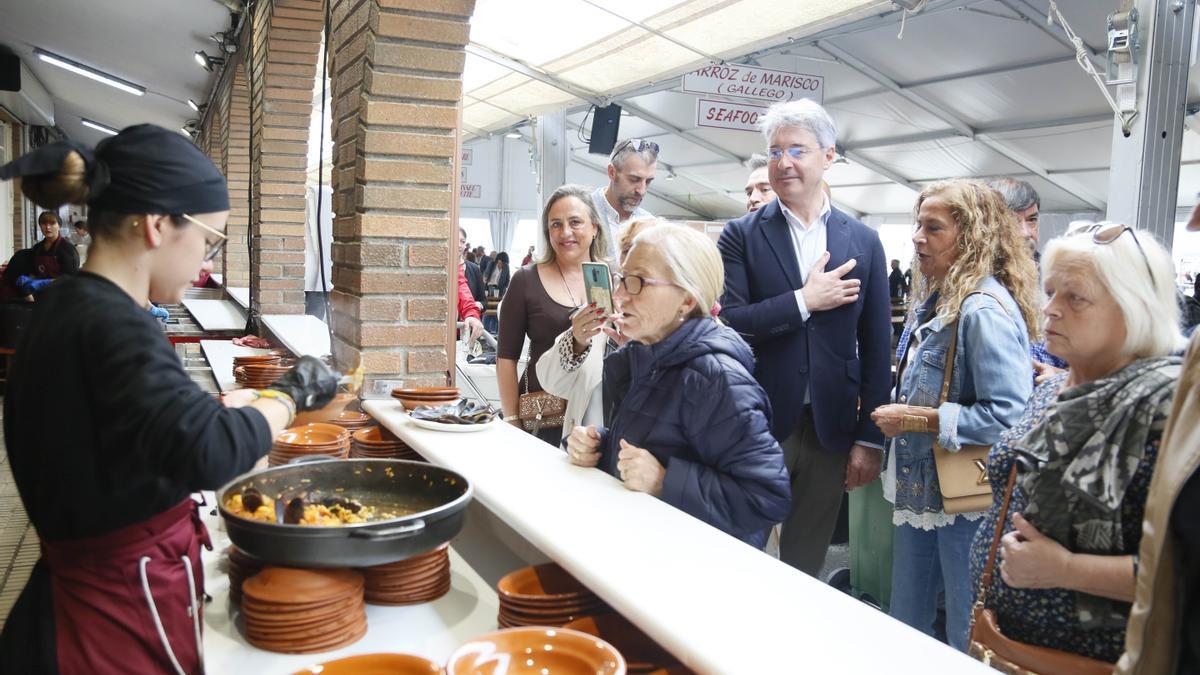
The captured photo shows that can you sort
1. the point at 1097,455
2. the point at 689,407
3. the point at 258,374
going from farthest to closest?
the point at 258,374 < the point at 689,407 < the point at 1097,455

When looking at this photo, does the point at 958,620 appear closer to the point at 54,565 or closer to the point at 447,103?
the point at 54,565

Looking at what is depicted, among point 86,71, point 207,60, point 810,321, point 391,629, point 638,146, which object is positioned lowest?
point 391,629

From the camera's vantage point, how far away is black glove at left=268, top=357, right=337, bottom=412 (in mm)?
1480

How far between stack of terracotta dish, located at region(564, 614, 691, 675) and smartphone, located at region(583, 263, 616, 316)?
1.02 meters

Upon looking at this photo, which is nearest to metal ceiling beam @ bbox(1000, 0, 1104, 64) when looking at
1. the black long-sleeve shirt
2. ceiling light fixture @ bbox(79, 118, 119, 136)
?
the black long-sleeve shirt

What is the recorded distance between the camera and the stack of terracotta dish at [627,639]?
1402 mm

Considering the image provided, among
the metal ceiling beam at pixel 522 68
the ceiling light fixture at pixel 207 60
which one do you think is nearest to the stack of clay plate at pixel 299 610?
the metal ceiling beam at pixel 522 68

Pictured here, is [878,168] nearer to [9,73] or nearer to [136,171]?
[9,73]

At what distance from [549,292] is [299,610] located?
180 centimetres

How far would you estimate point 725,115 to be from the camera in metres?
7.06

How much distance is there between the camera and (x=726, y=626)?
1.20 m

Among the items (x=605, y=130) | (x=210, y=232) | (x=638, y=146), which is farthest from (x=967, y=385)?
(x=605, y=130)

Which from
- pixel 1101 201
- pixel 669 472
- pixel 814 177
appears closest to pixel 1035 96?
pixel 1101 201

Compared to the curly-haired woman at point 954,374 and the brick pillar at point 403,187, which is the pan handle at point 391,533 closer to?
the curly-haired woman at point 954,374
